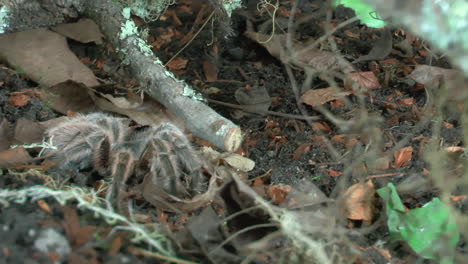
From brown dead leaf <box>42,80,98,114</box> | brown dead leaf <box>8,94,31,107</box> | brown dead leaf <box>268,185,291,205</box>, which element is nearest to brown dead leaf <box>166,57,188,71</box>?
brown dead leaf <box>42,80,98,114</box>

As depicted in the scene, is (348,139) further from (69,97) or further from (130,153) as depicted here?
(69,97)

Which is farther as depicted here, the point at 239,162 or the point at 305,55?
the point at 305,55

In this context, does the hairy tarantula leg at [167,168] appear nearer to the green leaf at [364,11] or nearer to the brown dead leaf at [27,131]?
the brown dead leaf at [27,131]

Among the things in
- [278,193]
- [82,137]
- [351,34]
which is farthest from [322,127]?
[82,137]

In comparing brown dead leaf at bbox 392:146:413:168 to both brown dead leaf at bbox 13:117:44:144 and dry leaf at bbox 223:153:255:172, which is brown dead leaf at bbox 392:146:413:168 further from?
brown dead leaf at bbox 13:117:44:144

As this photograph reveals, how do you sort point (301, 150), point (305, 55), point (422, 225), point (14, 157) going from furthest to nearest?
point (305, 55) < point (301, 150) < point (14, 157) < point (422, 225)

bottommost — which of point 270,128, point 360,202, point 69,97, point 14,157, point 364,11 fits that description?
point 270,128
